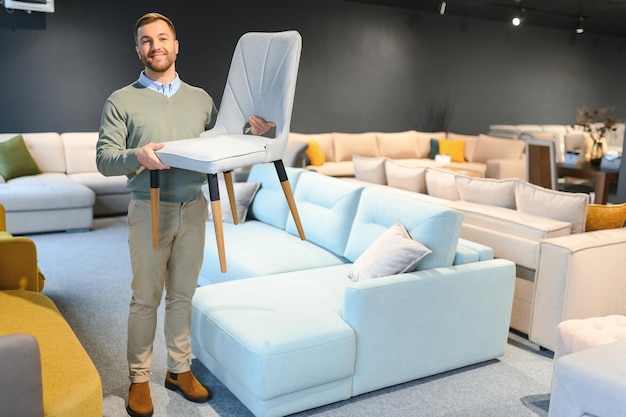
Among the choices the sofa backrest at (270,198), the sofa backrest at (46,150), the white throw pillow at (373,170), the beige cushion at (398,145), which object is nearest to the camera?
the sofa backrest at (270,198)

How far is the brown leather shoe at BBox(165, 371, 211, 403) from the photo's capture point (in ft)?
8.46

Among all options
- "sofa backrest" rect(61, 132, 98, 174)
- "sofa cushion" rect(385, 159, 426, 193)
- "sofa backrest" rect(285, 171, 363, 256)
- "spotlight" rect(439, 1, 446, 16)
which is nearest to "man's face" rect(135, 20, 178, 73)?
"sofa backrest" rect(285, 171, 363, 256)

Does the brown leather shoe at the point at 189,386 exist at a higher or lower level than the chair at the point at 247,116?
lower

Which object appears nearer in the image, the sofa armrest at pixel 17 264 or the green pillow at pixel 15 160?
the sofa armrest at pixel 17 264

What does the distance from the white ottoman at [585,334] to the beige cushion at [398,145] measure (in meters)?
6.09

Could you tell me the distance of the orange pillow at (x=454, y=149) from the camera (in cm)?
863

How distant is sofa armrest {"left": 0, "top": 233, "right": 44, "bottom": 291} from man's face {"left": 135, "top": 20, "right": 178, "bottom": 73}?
1.21m

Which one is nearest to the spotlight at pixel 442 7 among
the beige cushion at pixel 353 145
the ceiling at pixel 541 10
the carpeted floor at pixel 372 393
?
the ceiling at pixel 541 10

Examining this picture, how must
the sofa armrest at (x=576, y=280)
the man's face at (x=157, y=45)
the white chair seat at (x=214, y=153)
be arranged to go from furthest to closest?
the sofa armrest at (x=576, y=280) < the man's face at (x=157, y=45) < the white chair seat at (x=214, y=153)

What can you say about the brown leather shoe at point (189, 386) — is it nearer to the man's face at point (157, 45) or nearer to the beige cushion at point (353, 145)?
the man's face at point (157, 45)

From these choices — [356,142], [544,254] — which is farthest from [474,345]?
[356,142]

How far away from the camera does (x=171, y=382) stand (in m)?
2.66

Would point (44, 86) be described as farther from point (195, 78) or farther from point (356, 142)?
point (356, 142)

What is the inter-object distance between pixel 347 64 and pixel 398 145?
1.40 metres
